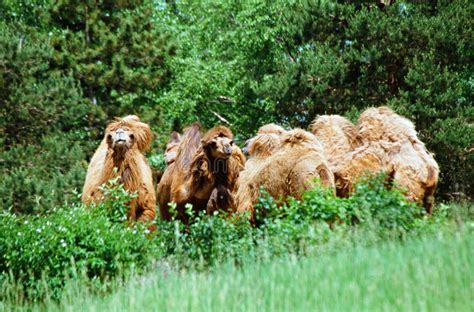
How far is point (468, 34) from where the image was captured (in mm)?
27109

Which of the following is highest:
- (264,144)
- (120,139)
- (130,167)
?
(120,139)

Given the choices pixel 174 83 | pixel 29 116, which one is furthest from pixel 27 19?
pixel 29 116

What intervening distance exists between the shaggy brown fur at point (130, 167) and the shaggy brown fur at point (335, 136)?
2.57m

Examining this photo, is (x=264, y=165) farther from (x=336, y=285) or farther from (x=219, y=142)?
(x=336, y=285)

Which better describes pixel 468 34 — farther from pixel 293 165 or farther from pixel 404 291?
pixel 404 291

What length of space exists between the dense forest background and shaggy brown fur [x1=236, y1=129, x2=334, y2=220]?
12303mm

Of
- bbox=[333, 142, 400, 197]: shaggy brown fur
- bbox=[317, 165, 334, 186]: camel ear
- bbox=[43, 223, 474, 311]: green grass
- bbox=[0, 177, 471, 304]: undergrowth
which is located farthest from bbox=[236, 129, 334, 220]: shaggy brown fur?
bbox=[43, 223, 474, 311]: green grass

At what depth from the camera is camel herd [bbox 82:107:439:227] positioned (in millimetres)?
12258

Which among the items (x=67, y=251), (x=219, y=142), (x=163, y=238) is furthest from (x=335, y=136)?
(x=67, y=251)

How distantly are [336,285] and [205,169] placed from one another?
594cm

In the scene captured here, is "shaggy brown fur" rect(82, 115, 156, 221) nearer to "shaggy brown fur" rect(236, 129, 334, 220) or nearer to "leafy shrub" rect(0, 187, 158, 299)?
"shaggy brown fur" rect(236, 129, 334, 220)

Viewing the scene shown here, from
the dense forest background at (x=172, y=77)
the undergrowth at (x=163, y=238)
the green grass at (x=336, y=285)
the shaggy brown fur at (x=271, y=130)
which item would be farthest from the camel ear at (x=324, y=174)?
the dense forest background at (x=172, y=77)

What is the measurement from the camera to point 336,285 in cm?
697

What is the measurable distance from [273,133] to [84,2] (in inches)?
711
